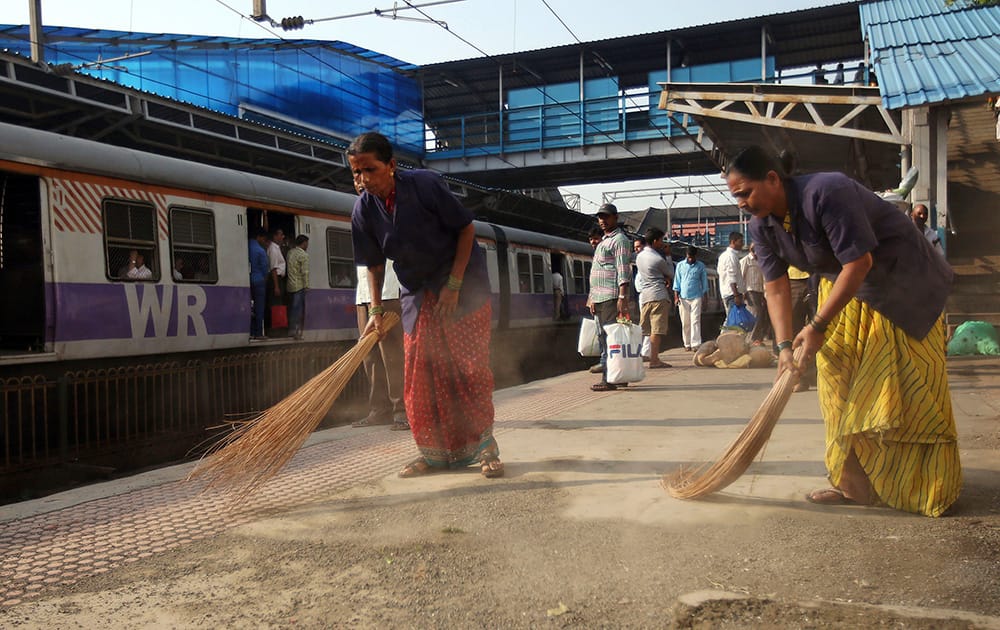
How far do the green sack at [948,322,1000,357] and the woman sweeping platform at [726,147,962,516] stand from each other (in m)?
7.35

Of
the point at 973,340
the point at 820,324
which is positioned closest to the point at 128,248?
the point at 820,324

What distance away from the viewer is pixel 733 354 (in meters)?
8.94

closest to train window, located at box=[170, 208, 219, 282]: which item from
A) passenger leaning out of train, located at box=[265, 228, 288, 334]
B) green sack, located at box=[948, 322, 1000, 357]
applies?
passenger leaning out of train, located at box=[265, 228, 288, 334]

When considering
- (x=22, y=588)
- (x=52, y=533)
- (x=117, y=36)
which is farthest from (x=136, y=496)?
(x=117, y=36)

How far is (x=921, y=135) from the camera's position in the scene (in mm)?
9305

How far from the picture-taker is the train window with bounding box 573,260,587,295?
18641mm

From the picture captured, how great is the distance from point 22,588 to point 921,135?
32.7 ft

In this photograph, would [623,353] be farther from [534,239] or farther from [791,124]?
[534,239]

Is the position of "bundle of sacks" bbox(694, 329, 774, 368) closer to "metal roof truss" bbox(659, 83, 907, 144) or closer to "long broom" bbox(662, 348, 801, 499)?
"metal roof truss" bbox(659, 83, 907, 144)

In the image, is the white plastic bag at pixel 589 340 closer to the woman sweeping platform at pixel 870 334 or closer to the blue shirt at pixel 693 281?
the blue shirt at pixel 693 281

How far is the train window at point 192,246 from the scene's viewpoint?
313 inches

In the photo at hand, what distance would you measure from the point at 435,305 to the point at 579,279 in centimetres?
1548

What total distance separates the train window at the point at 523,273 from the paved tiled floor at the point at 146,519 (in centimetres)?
1101

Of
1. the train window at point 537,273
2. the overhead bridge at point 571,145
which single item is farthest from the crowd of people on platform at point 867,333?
the overhead bridge at point 571,145
